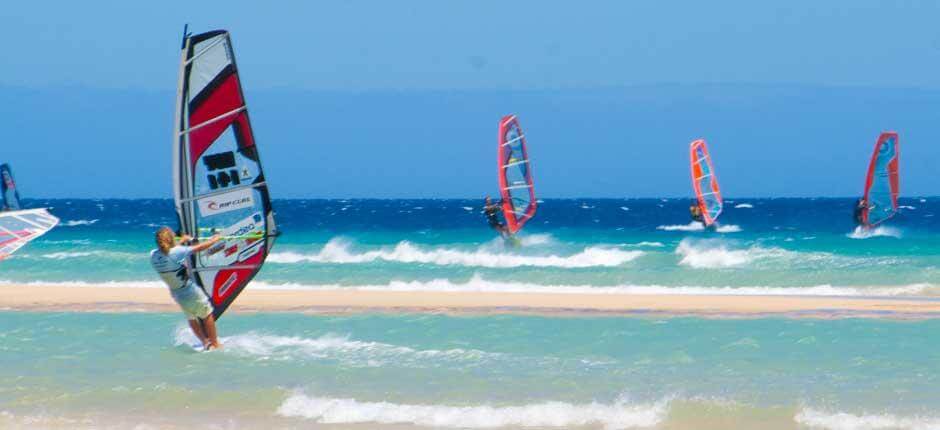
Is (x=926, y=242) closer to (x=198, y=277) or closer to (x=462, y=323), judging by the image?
(x=462, y=323)

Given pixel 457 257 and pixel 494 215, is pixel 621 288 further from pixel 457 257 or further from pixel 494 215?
pixel 457 257

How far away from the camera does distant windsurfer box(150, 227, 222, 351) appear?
9609 millimetres

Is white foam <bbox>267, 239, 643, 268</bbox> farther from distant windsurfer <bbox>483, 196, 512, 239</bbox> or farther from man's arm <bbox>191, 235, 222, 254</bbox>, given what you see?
man's arm <bbox>191, 235, 222, 254</bbox>

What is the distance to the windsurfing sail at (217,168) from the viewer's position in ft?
31.8

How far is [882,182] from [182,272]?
2694 cm

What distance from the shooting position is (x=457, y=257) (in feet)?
99.4

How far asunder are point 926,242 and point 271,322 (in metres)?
24.1

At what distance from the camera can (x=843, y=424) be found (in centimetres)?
780

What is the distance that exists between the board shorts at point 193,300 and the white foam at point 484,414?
6.38 ft

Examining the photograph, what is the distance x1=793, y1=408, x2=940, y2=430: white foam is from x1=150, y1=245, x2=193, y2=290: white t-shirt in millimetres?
4828

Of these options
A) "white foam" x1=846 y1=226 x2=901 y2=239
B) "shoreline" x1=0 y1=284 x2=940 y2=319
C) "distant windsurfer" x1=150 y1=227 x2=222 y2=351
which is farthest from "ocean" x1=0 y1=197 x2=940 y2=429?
"white foam" x1=846 y1=226 x2=901 y2=239

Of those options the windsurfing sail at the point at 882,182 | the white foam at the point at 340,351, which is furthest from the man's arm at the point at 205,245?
the windsurfing sail at the point at 882,182

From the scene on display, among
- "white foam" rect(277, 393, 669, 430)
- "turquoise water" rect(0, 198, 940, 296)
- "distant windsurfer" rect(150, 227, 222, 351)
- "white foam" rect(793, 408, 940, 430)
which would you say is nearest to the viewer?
"white foam" rect(793, 408, 940, 430)

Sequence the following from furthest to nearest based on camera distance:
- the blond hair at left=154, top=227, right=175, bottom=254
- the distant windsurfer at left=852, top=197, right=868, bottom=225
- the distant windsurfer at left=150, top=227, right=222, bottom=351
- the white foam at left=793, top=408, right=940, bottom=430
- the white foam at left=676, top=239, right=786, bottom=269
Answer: the distant windsurfer at left=852, top=197, right=868, bottom=225, the white foam at left=676, top=239, right=786, bottom=269, the distant windsurfer at left=150, top=227, right=222, bottom=351, the blond hair at left=154, top=227, right=175, bottom=254, the white foam at left=793, top=408, right=940, bottom=430
